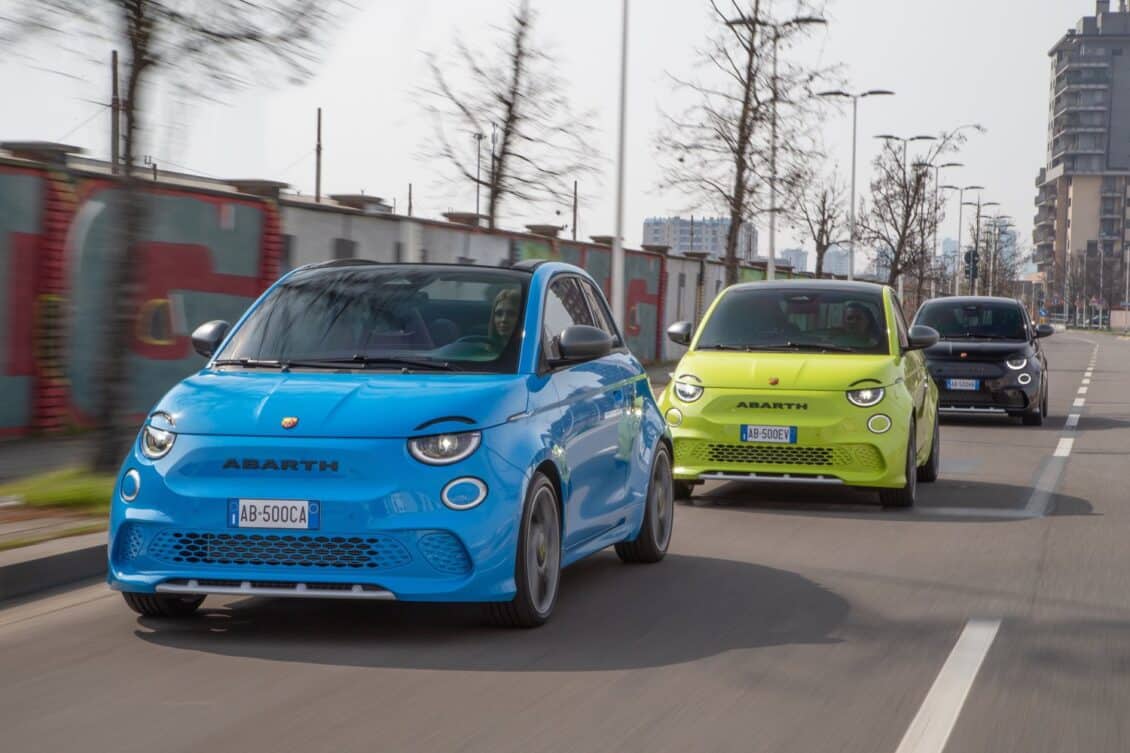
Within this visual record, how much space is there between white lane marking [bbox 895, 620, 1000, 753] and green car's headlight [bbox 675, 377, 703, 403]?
4860mm

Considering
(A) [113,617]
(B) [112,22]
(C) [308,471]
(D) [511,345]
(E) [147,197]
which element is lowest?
(A) [113,617]

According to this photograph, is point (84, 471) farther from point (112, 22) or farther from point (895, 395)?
point (895, 395)

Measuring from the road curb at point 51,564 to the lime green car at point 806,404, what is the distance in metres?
4.72

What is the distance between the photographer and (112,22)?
1131 cm

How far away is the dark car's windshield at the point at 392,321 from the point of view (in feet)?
24.9

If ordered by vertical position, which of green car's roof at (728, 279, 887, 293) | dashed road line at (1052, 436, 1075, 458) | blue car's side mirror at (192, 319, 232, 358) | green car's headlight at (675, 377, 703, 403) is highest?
green car's roof at (728, 279, 887, 293)

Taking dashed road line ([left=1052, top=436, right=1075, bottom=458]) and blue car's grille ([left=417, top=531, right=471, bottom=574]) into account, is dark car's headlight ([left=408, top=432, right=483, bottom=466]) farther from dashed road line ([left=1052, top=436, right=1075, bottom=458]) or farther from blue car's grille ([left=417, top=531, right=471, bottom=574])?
dashed road line ([left=1052, top=436, right=1075, bottom=458])

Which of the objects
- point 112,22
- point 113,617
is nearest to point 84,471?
point 112,22

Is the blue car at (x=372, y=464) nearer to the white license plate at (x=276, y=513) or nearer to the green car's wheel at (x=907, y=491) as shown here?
the white license plate at (x=276, y=513)

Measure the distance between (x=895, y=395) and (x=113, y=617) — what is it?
6.46m

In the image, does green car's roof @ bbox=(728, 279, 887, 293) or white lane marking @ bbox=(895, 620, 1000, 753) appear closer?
white lane marking @ bbox=(895, 620, 1000, 753)

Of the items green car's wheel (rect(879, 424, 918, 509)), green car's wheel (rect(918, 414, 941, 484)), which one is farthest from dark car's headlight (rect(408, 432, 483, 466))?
green car's wheel (rect(918, 414, 941, 484))

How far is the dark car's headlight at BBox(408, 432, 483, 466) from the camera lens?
6.69 metres

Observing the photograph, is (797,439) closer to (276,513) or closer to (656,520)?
(656,520)
